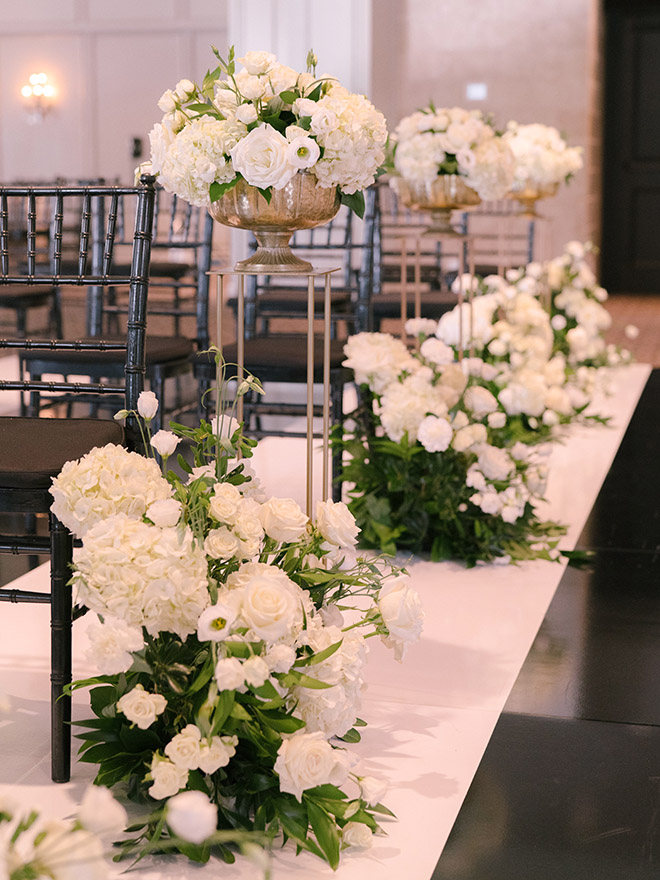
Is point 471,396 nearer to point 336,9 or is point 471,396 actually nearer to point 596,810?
point 596,810

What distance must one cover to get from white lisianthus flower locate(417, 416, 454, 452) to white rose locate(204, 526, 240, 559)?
1.25 meters

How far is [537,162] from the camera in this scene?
4.96 m

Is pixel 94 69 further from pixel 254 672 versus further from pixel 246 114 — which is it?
pixel 254 672

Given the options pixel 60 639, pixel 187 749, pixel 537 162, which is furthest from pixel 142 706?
pixel 537 162

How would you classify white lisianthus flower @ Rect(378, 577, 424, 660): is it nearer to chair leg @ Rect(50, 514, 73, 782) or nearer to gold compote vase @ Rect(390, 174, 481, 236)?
chair leg @ Rect(50, 514, 73, 782)

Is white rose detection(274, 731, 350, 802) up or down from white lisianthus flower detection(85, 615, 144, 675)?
down

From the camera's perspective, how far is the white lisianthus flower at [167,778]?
1589mm

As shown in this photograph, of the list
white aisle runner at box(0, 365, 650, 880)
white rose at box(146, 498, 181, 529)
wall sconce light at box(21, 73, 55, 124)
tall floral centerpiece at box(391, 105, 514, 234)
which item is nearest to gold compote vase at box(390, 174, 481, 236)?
tall floral centerpiece at box(391, 105, 514, 234)

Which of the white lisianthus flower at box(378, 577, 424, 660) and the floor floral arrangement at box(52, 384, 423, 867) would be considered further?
the white lisianthus flower at box(378, 577, 424, 660)

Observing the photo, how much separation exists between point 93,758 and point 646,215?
10.8 meters

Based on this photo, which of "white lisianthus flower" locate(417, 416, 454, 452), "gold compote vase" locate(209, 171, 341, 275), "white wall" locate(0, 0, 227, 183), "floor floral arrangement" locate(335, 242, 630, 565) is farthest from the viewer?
"white wall" locate(0, 0, 227, 183)

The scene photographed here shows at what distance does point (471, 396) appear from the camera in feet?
10.2

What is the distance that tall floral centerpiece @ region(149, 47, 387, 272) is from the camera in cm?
197

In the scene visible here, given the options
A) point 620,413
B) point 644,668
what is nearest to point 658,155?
point 620,413
